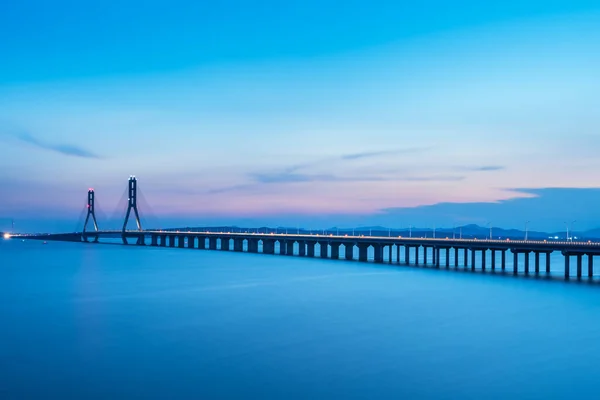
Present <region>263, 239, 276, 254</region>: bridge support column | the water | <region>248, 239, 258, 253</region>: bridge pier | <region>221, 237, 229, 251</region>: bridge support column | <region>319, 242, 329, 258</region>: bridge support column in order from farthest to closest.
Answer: <region>221, 237, 229, 251</region>: bridge support column → <region>248, 239, 258, 253</region>: bridge pier → <region>263, 239, 276, 254</region>: bridge support column → <region>319, 242, 329, 258</region>: bridge support column → the water

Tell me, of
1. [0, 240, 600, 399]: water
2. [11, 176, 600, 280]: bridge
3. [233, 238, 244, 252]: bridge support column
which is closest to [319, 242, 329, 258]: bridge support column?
[11, 176, 600, 280]: bridge

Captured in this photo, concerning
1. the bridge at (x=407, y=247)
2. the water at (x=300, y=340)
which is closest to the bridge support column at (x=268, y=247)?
the bridge at (x=407, y=247)

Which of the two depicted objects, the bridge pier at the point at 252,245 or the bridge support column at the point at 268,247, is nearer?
the bridge support column at the point at 268,247

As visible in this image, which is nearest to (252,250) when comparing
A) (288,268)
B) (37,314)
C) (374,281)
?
(288,268)

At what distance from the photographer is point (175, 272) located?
48.5 meters

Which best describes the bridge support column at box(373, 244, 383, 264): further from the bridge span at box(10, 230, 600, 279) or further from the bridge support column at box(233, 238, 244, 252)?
the bridge support column at box(233, 238, 244, 252)

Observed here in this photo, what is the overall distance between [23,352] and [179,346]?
4.89m

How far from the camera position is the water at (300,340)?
14898 millimetres

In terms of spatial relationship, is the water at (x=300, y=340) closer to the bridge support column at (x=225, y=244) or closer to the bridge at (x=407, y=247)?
the bridge at (x=407, y=247)

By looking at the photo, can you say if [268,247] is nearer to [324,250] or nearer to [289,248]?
[289,248]

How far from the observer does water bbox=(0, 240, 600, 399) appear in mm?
14898

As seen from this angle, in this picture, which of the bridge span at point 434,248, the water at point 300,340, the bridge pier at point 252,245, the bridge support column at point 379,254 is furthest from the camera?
the bridge pier at point 252,245

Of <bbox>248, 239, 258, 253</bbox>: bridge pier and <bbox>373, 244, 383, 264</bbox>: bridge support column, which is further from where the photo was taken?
<bbox>248, 239, 258, 253</bbox>: bridge pier

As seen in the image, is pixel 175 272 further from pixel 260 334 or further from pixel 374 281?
pixel 260 334
